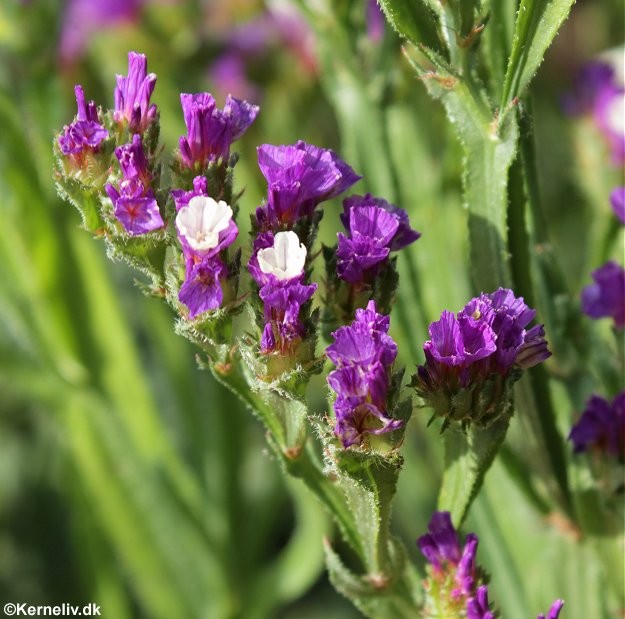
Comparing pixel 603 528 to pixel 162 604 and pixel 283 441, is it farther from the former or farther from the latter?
pixel 162 604

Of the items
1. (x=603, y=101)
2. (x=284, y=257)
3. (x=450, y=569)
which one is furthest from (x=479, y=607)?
(x=603, y=101)

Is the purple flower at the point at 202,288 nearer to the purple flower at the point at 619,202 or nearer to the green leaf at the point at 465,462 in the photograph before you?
the green leaf at the point at 465,462

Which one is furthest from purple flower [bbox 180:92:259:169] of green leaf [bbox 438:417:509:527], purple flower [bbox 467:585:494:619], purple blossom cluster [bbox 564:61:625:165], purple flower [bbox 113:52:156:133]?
purple blossom cluster [bbox 564:61:625:165]

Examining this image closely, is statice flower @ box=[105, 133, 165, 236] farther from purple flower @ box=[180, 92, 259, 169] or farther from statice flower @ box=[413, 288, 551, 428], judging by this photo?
statice flower @ box=[413, 288, 551, 428]

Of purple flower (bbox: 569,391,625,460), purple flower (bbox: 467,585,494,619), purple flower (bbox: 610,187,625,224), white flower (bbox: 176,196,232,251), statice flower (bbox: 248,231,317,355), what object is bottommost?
purple flower (bbox: 467,585,494,619)

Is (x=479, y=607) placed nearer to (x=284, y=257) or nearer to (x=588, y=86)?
(x=284, y=257)

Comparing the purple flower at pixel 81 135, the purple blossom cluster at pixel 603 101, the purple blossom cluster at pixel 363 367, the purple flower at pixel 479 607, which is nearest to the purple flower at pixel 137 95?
the purple flower at pixel 81 135

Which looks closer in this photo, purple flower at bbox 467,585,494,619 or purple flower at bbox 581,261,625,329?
purple flower at bbox 467,585,494,619
